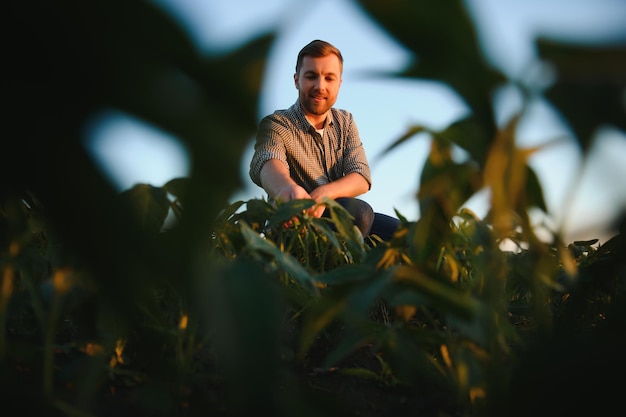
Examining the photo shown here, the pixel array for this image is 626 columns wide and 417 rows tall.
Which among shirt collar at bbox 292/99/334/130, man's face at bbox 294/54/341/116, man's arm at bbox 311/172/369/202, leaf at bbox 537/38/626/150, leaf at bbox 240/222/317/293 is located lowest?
leaf at bbox 240/222/317/293

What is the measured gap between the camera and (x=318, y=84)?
8.36 ft

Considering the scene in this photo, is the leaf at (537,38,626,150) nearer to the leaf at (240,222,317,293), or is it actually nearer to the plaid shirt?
the leaf at (240,222,317,293)

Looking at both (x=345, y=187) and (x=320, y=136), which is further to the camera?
(x=320, y=136)

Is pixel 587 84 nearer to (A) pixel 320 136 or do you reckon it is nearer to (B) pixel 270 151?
(B) pixel 270 151

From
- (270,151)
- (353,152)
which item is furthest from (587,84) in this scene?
(353,152)

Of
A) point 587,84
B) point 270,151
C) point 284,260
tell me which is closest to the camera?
point 587,84

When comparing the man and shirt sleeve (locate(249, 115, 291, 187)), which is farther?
the man

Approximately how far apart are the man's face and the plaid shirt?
71 millimetres

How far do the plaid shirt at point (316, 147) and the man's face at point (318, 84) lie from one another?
7 cm

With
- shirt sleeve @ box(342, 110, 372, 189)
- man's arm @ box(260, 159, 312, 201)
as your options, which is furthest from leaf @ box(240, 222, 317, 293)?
shirt sleeve @ box(342, 110, 372, 189)

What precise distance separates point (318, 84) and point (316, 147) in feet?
0.92

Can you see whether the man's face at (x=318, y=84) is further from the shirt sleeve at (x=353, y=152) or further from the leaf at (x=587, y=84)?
the leaf at (x=587, y=84)

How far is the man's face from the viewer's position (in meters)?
2.56

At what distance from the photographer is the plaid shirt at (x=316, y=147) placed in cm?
241
